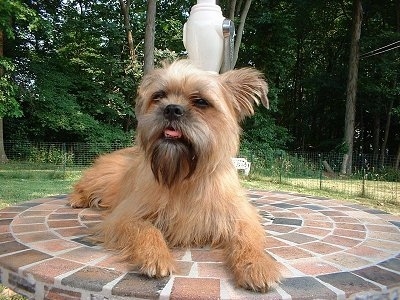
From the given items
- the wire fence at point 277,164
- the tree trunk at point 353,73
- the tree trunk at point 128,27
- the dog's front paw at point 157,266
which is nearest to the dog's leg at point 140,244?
the dog's front paw at point 157,266

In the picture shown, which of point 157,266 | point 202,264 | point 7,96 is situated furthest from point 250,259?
point 7,96

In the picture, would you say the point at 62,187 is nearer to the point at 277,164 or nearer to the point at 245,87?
the point at 245,87

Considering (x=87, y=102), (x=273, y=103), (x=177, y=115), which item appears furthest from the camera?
(x=273, y=103)

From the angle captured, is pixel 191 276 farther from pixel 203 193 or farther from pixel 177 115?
pixel 177 115

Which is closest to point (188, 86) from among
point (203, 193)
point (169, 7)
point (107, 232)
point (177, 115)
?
point (177, 115)

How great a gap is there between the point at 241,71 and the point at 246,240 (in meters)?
1.16

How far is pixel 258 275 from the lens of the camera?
1.96 meters

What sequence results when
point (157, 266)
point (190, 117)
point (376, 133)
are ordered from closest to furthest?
point (157, 266) → point (190, 117) → point (376, 133)

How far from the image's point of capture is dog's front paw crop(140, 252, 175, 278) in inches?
80.2

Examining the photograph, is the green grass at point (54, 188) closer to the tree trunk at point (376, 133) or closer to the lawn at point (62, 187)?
the lawn at point (62, 187)

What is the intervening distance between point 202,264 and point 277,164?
11783 millimetres

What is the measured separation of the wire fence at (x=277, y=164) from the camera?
11641 mm

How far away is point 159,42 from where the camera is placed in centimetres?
1870

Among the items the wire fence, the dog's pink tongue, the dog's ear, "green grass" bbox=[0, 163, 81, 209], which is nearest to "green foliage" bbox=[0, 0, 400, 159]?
the wire fence
